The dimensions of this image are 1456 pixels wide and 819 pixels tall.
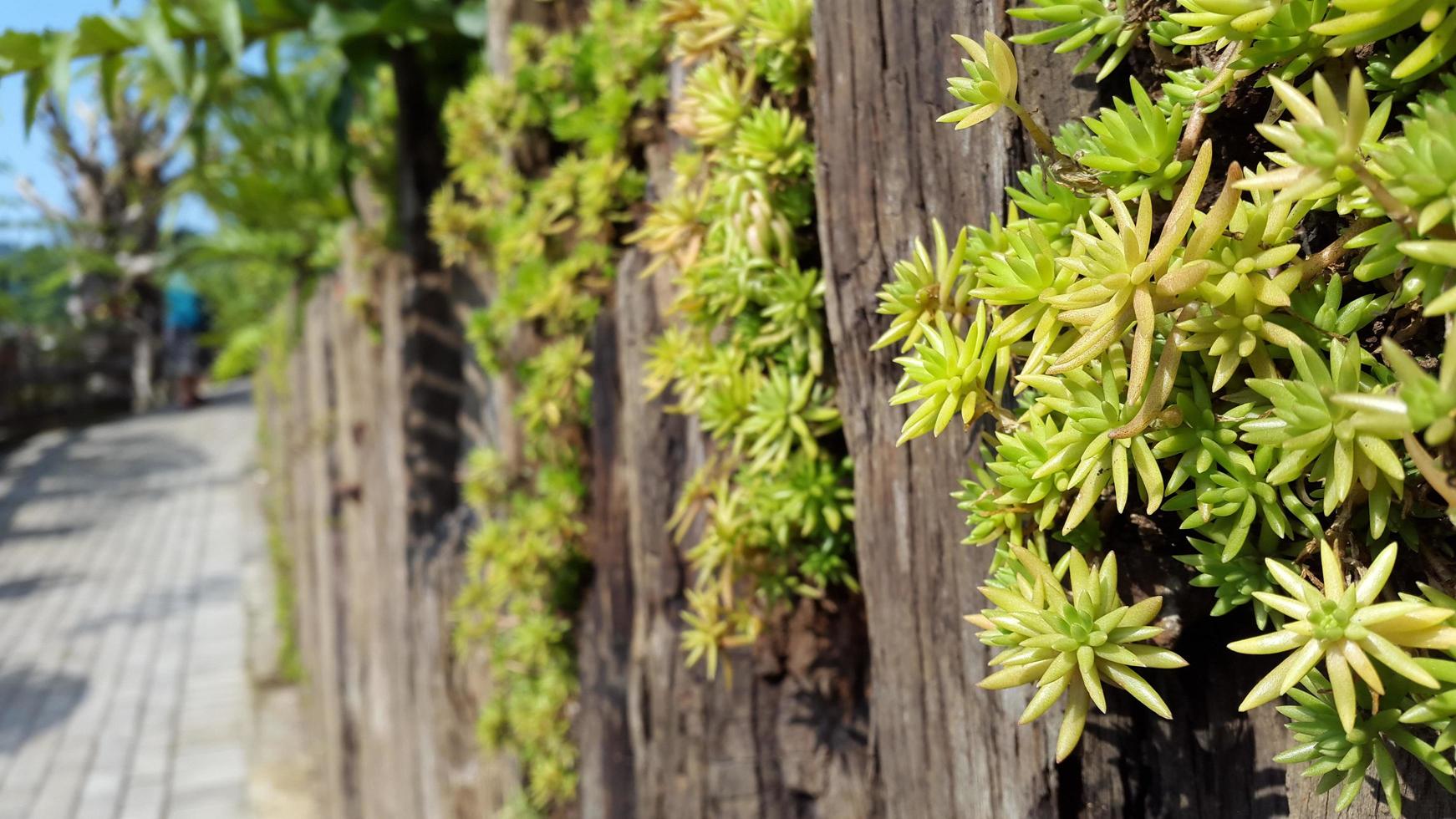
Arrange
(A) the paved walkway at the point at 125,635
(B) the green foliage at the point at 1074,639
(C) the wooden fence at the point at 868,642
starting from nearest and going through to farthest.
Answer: (B) the green foliage at the point at 1074,639 → (C) the wooden fence at the point at 868,642 → (A) the paved walkway at the point at 125,635

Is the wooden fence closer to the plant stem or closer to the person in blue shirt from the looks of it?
the plant stem

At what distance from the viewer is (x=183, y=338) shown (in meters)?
22.0

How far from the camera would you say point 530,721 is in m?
2.23

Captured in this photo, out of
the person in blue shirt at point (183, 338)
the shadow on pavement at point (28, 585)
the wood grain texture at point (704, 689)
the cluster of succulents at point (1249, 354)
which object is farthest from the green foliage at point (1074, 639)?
the person in blue shirt at point (183, 338)

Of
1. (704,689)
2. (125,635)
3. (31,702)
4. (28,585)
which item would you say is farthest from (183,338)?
(704,689)

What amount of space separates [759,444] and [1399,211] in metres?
0.75

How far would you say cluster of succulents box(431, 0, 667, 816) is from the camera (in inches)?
71.9

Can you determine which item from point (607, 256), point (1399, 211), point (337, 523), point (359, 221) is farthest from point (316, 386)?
point (1399, 211)

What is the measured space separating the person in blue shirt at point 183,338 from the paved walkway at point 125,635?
3789 mm

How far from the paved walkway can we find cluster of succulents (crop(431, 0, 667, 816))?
440 cm

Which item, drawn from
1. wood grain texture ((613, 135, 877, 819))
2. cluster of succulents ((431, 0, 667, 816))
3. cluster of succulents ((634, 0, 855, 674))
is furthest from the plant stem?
cluster of succulents ((431, 0, 667, 816))

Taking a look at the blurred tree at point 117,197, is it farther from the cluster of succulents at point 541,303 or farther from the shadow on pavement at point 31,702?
the cluster of succulents at point 541,303

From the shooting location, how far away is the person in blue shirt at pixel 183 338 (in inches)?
732

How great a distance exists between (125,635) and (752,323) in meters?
8.76
